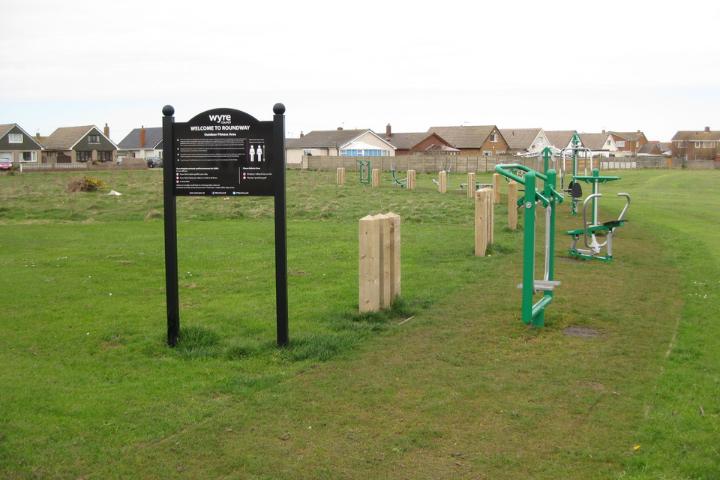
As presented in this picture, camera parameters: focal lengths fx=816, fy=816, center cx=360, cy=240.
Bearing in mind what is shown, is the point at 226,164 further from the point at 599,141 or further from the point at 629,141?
the point at 629,141

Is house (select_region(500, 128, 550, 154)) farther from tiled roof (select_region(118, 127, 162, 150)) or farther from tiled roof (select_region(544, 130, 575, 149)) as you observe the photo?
tiled roof (select_region(118, 127, 162, 150))

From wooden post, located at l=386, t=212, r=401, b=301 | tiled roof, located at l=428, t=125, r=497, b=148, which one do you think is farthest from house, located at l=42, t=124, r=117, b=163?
wooden post, located at l=386, t=212, r=401, b=301

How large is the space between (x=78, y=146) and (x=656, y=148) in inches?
3947

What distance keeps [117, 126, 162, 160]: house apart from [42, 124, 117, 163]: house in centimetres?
802

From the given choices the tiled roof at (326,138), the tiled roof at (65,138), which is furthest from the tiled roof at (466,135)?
the tiled roof at (65,138)

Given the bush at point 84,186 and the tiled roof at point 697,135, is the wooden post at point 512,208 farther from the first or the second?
the tiled roof at point 697,135

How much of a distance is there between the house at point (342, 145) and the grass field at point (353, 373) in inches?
3167

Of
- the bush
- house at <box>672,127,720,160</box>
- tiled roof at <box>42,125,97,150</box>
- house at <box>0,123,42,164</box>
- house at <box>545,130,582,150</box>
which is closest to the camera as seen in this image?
the bush

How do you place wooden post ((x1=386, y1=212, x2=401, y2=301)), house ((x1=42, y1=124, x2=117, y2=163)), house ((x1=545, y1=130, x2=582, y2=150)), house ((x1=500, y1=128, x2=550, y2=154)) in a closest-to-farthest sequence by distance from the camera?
wooden post ((x1=386, y1=212, x2=401, y2=301)) → house ((x1=42, y1=124, x2=117, y2=163)) → house ((x1=500, y1=128, x2=550, y2=154)) → house ((x1=545, y1=130, x2=582, y2=150))

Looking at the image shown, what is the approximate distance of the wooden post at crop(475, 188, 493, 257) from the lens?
13805mm

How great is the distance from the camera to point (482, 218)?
1409 centimetres

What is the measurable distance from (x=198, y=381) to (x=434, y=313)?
3.55 meters

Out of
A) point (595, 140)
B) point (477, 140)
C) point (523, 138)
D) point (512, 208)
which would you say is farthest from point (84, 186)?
point (595, 140)

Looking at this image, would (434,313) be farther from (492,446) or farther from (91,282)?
(91,282)
